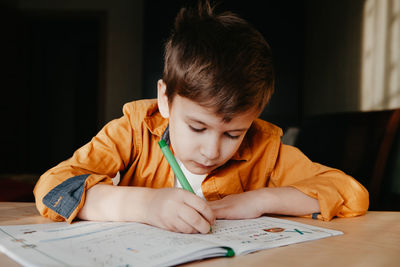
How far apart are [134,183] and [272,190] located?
14.4 inches

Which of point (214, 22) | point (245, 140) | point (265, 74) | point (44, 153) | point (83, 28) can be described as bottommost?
point (44, 153)

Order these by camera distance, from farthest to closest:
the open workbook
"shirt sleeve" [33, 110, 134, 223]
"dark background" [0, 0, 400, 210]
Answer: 1. "dark background" [0, 0, 400, 210]
2. "shirt sleeve" [33, 110, 134, 223]
3. the open workbook

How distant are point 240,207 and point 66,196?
322 millimetres

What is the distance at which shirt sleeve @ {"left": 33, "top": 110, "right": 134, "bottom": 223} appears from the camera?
0.65m

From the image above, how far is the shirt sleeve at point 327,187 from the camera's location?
74 centimetres

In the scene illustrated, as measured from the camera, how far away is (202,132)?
701 mm

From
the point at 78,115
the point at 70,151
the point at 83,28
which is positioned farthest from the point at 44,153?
the point at 83,28

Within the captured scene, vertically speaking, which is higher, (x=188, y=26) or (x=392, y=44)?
(x=392, y=44)

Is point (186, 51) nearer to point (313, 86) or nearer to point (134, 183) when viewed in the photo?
point (134, 183)

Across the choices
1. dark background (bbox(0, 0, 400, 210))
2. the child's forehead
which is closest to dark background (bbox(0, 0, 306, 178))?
dark background (bbox(0, 0, 400, 210))

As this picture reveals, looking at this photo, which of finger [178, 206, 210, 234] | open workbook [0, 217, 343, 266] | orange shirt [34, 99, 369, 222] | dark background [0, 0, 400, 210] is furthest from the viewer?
dark background [0, 0, 400, 210]

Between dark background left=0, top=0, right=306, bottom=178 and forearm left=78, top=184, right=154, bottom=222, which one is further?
dark background left=0, top=0, right=306, bottom=178

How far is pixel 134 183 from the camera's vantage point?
93 cm

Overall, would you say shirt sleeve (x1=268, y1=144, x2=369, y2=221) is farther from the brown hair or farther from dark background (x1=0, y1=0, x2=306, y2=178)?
dark background (x1=0, y1=0, x2=306, y2=178)
